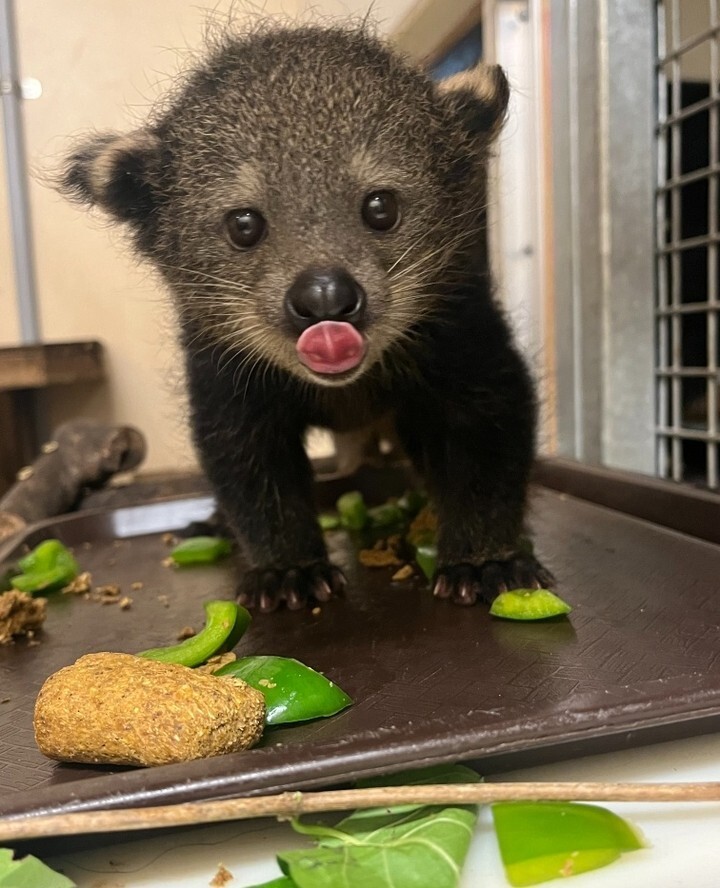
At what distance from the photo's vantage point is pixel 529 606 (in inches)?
60.1

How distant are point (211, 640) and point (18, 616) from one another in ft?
1.71

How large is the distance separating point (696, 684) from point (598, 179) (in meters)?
2.06

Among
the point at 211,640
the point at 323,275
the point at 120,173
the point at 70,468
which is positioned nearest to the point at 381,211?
the point at 323,275

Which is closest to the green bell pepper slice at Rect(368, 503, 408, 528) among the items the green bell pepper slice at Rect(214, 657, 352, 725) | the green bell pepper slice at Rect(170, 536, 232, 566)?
the green bell pepper slice at Rect(170, 536, 232, 566)

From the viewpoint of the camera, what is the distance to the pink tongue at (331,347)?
149 centimetres

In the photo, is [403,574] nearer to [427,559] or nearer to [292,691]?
[427,559]

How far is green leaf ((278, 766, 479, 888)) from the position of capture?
889mm

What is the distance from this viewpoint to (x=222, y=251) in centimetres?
169

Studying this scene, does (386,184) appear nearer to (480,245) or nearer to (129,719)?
(480,245)

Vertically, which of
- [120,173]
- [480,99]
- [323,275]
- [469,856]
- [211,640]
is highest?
[480,99]

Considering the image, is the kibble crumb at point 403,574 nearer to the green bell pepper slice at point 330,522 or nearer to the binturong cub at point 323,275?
the binturong cub at point 323,275

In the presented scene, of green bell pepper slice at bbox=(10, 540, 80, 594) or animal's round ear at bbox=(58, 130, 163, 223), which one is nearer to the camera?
animal's round ear at bbox=(58, 130, 163, 223)

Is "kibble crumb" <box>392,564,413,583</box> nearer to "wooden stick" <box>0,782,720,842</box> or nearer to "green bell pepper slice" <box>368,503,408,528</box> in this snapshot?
"green bell pepper slice" <box>368,503,408,528</box>

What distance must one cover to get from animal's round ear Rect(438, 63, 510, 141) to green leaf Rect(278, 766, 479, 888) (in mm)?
1386
